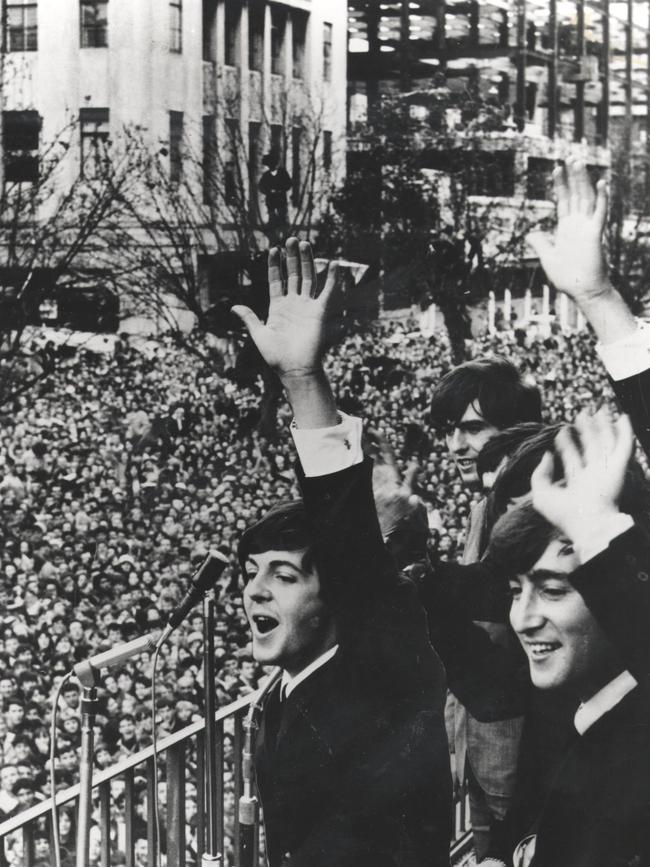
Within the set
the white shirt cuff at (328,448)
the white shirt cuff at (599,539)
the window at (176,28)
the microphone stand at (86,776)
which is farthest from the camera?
the window at (176,28)

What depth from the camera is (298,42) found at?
303 centimetres

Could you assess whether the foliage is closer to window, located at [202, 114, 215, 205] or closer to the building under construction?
the building under construction

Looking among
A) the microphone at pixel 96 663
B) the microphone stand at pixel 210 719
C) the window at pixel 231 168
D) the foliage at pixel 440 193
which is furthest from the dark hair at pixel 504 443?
the microphone at pixel 96 663

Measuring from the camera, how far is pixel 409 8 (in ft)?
10.2

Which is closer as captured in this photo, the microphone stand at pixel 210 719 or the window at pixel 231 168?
the microphone stand at pixel 210 719


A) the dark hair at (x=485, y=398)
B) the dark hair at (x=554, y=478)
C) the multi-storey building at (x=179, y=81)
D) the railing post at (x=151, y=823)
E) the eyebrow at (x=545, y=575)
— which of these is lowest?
the railing post at (x=151, y=823)

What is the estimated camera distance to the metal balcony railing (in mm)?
2742

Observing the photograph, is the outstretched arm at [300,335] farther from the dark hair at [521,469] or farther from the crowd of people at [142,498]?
the dark hair at [521,469]

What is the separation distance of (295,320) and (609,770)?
1313mm

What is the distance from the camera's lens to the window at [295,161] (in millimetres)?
3057

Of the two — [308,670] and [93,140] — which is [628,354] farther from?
[93,140]

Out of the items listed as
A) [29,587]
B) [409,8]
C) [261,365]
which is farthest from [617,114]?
[29,587]

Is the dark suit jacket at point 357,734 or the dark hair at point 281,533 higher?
the dark hair at point 281,533

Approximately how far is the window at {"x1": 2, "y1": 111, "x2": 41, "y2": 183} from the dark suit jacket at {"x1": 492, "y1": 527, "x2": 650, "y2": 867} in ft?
5.68
